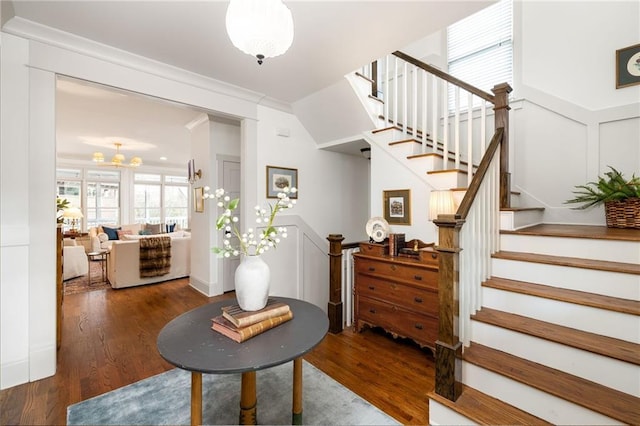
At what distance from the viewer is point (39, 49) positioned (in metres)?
2.01

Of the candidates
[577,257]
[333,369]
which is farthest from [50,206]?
[577,257]

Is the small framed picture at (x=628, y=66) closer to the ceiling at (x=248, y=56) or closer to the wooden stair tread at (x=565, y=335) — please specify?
the ceiling at (x=248, y=56)

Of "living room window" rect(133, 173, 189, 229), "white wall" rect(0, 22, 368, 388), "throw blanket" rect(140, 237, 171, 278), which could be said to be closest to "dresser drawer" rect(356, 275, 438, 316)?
"white wall" rect(0, 22, 368, 388)

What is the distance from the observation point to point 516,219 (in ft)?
7.51

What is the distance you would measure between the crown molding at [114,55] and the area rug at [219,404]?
255 centimetres

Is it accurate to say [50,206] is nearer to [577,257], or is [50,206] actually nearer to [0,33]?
[0,33]

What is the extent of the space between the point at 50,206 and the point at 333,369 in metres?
2.52

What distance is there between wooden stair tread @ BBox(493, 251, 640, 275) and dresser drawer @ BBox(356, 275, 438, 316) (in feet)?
2.06

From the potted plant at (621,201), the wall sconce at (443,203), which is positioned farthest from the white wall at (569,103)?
the wall sconce at (443,203)

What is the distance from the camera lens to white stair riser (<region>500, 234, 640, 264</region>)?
1683 mm

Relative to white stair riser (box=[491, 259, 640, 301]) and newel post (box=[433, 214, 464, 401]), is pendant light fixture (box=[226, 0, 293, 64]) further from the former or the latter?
white stair riser (box=[491, 259, 640, 301])

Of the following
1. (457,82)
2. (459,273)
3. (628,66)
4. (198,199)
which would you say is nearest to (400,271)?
(459,273)

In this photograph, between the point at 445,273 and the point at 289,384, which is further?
the point at 289,384

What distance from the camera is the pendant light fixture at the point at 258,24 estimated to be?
4.06ft
